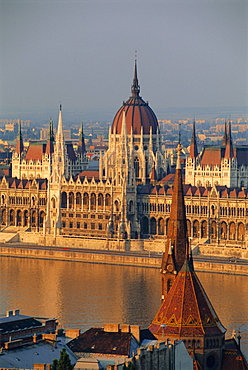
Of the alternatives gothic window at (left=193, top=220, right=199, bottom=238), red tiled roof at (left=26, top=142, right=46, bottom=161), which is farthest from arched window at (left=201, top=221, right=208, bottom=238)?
red tiled roof at (left=26, top=142, right=46, bottom=161)

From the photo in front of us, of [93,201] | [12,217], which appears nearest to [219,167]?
[93,201]

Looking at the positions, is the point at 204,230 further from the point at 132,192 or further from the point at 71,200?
the point at 71,200

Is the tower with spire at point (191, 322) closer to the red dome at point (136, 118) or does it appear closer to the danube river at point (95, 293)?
the danube river at point (95, 293)

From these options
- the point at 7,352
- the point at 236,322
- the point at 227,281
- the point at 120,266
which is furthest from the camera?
the point at 120,266

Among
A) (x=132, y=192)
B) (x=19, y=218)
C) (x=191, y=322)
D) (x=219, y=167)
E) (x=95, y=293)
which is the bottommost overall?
(x=95, y=293)

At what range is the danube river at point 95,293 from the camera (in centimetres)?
7556

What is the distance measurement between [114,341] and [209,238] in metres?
58.6

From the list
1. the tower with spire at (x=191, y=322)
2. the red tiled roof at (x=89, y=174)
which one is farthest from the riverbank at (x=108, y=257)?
the tower with spire at (x=191, y=322)

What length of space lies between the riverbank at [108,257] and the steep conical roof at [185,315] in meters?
42.5

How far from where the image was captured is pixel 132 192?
113 m

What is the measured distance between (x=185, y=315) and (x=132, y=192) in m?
60.7

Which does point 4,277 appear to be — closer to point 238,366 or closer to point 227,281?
point 227,281

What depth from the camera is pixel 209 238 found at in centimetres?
10800

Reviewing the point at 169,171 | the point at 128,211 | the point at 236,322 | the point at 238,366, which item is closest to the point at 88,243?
the point at 128,211
